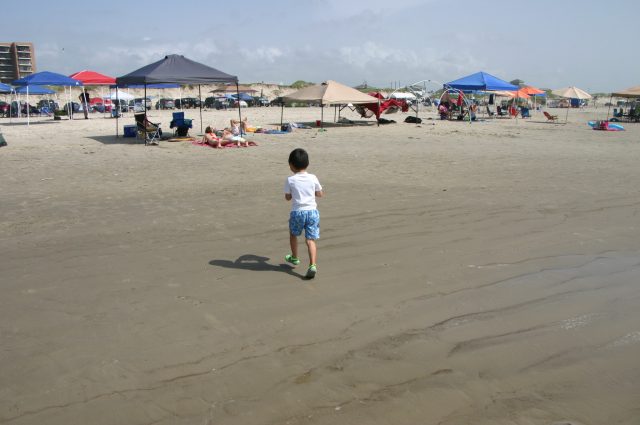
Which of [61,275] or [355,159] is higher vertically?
[355,159]

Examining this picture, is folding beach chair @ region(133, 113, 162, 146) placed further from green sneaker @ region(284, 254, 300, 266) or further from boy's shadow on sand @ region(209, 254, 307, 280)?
green sneaker @ region(284, 254, 300, 266)

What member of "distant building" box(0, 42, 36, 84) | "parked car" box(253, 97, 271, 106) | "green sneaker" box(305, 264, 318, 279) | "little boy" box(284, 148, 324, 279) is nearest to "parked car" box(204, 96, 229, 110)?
"parked car" box(253, 97, 271, 106)

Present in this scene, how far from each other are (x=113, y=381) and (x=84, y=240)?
117 inches

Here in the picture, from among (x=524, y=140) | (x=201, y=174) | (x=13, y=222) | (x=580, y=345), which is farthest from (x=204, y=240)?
(x=524, y=140)

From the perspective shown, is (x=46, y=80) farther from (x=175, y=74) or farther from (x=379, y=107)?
(x=379, y=107)

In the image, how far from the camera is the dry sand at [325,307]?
2670mm

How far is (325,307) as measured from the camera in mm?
3820

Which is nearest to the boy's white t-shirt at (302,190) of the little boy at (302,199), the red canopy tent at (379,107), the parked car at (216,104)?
the little boy at (302,199)

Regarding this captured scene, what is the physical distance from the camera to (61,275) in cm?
439

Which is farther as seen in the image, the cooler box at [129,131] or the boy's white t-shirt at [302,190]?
the cooler box at [129,131]

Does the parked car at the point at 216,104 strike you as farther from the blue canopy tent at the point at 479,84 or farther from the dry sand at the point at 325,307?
the dry sand at the point at 325,307

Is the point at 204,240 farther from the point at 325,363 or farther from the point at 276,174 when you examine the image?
the point at 276,174

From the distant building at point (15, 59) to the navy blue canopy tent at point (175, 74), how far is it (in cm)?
11484

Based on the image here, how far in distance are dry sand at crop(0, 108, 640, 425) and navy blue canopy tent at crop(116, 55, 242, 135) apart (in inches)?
294
